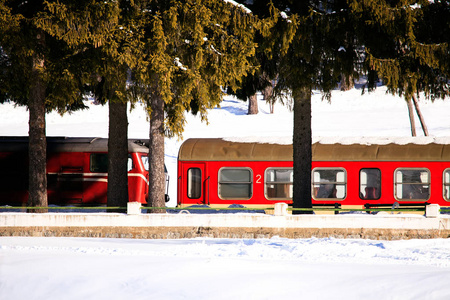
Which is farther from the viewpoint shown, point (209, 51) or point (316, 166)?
point (316, 166)

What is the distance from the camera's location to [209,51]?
16.6 metres

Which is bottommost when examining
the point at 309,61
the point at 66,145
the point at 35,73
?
the point at 66,145

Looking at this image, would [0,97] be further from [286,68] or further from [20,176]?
[286,68]

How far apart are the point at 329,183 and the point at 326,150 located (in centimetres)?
107

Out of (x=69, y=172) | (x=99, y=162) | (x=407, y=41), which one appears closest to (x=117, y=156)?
(x=99, y=162)

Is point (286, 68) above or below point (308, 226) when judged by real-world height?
above

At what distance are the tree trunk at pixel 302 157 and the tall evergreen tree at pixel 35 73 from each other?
6.55m

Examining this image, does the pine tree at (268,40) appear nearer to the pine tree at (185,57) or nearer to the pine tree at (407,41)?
the pine tree at (185,57)

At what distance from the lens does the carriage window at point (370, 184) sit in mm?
19097

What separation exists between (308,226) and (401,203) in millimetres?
4710

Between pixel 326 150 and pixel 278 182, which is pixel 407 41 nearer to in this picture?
pixel 326 150

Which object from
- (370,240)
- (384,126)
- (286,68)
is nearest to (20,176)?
(286,68)

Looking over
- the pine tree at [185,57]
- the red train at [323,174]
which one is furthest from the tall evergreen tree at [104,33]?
the red train at [323,174]

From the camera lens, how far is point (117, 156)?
18016 millimetres
